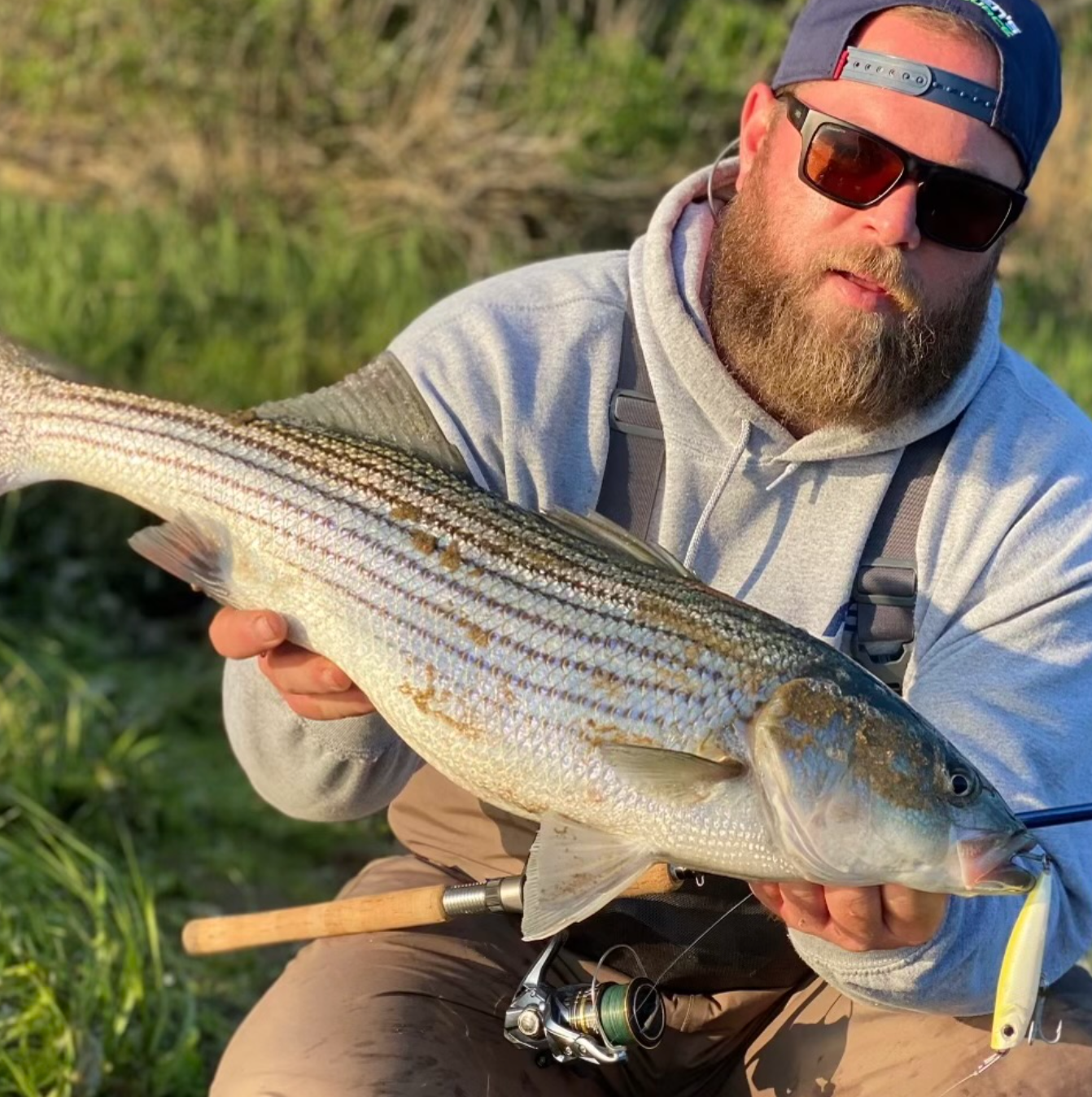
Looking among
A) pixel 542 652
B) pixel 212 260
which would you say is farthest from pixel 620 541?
pixel 212 260

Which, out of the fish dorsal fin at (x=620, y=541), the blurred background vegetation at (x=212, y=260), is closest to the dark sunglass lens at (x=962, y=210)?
the fish dorsal fin at (x=620, y=541)

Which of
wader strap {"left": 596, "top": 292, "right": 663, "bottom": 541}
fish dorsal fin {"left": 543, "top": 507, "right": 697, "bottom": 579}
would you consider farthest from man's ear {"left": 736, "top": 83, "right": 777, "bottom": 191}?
fish dorsal fin {"left": 543, "top": 507, "right": 697, "bottom": 579}

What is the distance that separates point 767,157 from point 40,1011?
99.8 inches

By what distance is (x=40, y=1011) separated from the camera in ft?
11.9

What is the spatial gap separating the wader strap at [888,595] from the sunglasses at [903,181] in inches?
22.5

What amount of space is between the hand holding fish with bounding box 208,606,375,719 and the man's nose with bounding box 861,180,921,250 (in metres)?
1.44

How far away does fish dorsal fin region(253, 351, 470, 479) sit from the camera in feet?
9.82

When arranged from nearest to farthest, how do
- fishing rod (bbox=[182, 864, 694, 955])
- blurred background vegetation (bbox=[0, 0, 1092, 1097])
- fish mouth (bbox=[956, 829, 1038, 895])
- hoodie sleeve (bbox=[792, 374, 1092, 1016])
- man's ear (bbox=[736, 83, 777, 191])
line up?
1. fish mouth (bbox=[956, 829, 1038, 895])
2. hoodie sleeve (bbox=[792, 374, 1092, 1016])
3. fishing rod (bbox=[182, 864, 694, 955])
4. man's ear (bbox=[736, 83, 777, 191])
5. blurred background vegetation (bbox=[0, 0, 1092, 1097])

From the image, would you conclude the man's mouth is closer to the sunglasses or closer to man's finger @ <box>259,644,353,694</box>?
the sunglasses

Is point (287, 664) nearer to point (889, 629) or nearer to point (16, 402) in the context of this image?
point (16, 402)

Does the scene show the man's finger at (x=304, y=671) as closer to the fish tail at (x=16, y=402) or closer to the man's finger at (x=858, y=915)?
the fish tail at (x=16, y=402)

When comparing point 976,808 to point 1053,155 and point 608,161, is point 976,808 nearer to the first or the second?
point 608,161

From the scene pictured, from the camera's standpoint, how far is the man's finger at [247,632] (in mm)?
2850

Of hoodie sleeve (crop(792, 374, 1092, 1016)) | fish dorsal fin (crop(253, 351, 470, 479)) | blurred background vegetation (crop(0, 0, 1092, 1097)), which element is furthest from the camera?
blurred background vegetation (crop(0, 0, 1092, 1097))
